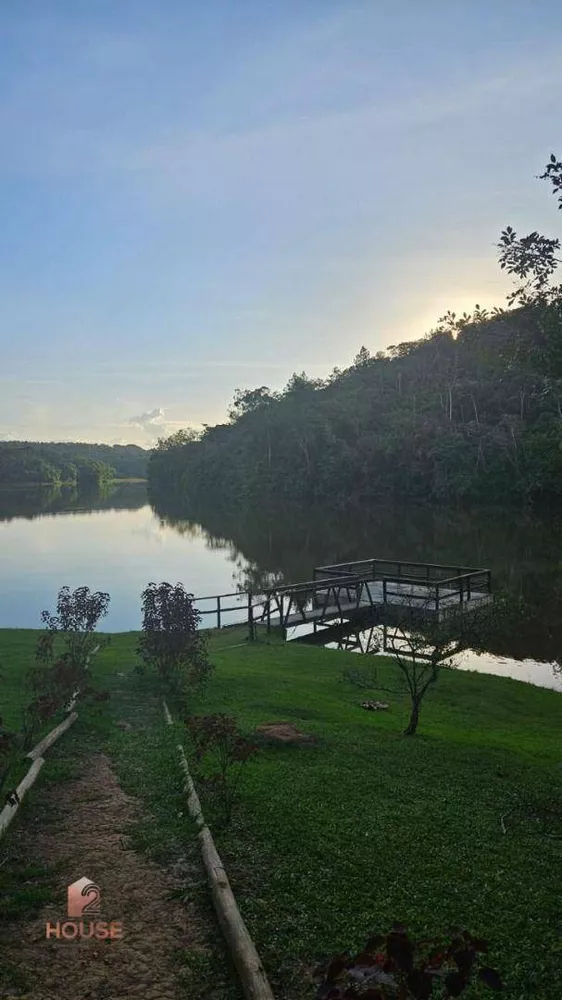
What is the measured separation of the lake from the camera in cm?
2431

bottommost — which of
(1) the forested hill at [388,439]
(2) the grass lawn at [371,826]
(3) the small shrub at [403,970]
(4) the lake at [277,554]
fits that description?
(4) the lake at [277,554]

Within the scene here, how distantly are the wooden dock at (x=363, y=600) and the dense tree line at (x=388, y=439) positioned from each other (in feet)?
26.1

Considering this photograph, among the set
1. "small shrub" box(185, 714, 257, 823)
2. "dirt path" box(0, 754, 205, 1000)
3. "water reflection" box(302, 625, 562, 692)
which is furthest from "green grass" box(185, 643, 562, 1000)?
"water reflection" box(302, 625, 562, 692)

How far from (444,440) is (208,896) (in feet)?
235

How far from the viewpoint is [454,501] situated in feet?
236

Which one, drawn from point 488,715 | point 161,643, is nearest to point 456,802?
point 488,715

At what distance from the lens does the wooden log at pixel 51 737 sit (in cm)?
869

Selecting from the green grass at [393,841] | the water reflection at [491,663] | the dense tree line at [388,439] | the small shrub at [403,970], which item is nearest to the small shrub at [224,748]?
the green grass at [393,841]

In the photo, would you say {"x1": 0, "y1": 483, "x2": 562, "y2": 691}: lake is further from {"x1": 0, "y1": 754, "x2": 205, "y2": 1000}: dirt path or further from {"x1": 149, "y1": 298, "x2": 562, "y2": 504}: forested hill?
{"x1": 0, "y1": 754, "x2": 205, "y2": 1000}: dirt path

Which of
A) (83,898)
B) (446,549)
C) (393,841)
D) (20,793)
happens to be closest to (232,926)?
(83,898)

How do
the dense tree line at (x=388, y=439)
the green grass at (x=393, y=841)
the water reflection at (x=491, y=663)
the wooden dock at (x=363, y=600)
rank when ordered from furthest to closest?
the dense tree line at (x=388, y=439) → the wooden dock at (x=363, y=600) → the water reflection at (x=491, y=663) → the green grass at (x=393, y=841)

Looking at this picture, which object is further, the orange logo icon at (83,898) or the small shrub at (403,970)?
the orange logo icon at (83,898)

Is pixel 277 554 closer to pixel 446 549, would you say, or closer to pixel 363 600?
pixel 446 549

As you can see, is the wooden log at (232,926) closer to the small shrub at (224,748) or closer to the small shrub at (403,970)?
Answer: the small shrub at (224,748)
